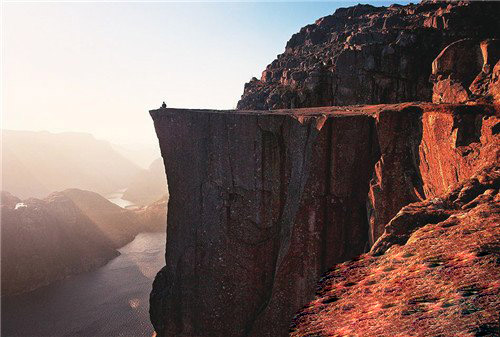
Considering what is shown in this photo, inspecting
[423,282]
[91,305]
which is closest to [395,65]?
[423,282]

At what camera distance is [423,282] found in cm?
642

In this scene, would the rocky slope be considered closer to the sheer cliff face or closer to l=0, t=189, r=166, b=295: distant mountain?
the sheer cliff face

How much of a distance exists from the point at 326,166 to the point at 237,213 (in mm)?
8602

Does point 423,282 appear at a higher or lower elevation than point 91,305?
higher

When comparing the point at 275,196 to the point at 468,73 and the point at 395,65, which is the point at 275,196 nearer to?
the point at 468,73

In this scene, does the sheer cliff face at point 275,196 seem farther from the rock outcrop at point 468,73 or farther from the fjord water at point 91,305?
the fjord water at point 91,305

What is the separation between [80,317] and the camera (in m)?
49.4

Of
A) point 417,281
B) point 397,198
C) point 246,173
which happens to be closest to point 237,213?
point 246,173

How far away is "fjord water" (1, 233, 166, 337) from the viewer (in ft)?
151

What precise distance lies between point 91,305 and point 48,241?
92.7 ft

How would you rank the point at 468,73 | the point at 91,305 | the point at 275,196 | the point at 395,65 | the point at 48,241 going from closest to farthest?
the point at 468,73 < the point at 275,196 < the point at 395,65 < the point at 91,305 < the point at 48,241

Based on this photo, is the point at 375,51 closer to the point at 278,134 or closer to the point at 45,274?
the point at 278,134

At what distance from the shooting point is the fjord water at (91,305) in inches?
1812

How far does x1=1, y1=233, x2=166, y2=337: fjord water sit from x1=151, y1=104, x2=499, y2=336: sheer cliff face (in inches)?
852
